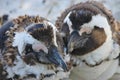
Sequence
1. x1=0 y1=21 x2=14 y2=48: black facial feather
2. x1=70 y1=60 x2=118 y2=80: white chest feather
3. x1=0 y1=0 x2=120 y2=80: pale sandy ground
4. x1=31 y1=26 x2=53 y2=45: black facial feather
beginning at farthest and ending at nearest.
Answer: x1=0 y1=0 x2=120 y2=80: pale sandy ground → x1=70 y1=60 x2=118 y2=80: white chest feather → x1=0 y1=21 x2=14 y2=48: black facial feather → x1=31 y1=26 x2=53 y2=45: black facial feather

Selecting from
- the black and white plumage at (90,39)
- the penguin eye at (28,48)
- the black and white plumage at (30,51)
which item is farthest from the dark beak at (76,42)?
the penguin eye at (28,48)

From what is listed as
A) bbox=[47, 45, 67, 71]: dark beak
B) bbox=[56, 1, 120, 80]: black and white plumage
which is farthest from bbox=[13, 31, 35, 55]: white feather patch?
bbox=[56, 1, 120, 80]: black and white plumage

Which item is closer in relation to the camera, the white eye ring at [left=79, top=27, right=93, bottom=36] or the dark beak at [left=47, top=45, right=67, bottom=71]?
the dark beak at [left=47, top=45, right=67, bottom=71]

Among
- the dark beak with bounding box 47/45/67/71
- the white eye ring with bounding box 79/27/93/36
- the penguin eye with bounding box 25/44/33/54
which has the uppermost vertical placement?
the white eye ring with bounding box 79/27/93/36

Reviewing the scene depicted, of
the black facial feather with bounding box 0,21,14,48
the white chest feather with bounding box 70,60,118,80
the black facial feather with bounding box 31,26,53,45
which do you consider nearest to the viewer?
the black facial feather with bounding box 31,26,53,45

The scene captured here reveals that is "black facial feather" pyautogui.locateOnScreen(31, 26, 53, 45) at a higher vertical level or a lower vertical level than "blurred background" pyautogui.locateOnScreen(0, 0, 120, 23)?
lower

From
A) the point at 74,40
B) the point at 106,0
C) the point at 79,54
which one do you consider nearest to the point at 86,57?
the point at 79,54

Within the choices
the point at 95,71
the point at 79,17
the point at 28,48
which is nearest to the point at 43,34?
the point at 28,48

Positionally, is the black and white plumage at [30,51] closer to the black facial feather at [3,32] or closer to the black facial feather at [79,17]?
the black facial feather at [3,32]

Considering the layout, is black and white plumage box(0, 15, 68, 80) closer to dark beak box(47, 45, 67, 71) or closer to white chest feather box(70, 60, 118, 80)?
dark beak box(47, 45, 67, 71)
